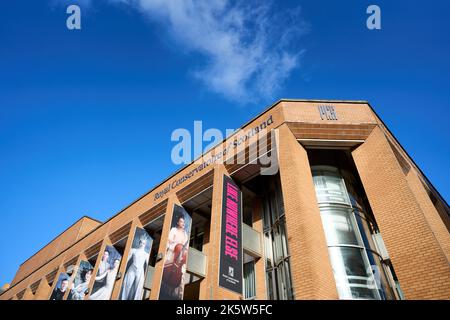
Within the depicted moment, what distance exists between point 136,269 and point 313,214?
10.00m

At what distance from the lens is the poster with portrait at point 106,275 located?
16.6 m

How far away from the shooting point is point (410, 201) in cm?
1016

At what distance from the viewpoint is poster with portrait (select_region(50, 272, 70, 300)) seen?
67.3 feet

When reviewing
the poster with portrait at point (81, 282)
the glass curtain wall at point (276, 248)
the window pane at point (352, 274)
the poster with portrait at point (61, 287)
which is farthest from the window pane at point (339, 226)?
the poster with portrait at point (61, 287)

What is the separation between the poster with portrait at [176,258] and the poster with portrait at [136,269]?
2292 millimetres

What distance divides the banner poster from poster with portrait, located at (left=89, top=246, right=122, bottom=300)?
816 cm

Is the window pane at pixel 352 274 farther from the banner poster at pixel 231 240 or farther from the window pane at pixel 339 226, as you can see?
the banner poster at pixel 231 240

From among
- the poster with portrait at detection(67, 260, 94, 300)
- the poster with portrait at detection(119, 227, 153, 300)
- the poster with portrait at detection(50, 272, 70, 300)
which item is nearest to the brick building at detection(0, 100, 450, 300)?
the poster with portrait at detection(119, 227, 153, 300)

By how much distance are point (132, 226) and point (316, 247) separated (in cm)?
1310

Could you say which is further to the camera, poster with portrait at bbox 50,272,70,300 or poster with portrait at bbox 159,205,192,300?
poster with portrait at bbox 50,272,70,300

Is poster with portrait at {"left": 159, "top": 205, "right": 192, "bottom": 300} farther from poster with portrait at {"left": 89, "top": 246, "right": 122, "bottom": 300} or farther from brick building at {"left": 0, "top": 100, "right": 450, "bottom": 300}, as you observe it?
poster with portrait at {"left": 89, "top": 246, "right": 122, "bottom": 300}

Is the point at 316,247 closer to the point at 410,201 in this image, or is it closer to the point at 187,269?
the point at 410,201

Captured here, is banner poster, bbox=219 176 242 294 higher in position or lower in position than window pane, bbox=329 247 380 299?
higher
